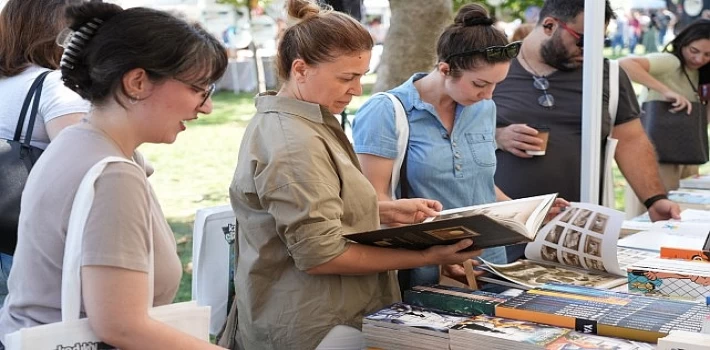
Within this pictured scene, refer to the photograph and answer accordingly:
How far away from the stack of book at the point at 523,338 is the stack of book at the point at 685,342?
0.37 feet

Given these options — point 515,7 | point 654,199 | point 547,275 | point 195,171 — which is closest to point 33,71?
point 547,275

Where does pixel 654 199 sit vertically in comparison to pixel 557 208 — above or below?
below

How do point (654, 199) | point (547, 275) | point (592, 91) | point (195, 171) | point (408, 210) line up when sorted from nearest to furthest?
point (408, 210) → point (547, 275) → point (592, 91) → point (654, 199) → point (195, 171)

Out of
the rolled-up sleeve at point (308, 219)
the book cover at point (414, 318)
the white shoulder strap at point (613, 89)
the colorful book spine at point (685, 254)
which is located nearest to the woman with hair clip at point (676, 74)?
the white shoulder strap at point (613, 89)

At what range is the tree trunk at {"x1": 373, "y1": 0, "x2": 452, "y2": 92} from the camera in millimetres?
3980

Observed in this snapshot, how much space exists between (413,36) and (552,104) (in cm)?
95

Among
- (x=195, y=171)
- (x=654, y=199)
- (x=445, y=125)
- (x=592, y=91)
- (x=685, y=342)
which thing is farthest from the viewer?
(x=195, y=171)

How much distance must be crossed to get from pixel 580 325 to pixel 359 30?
0.78m

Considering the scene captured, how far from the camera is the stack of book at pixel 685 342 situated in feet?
4.92

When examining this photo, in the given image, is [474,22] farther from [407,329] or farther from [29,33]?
[29,33]

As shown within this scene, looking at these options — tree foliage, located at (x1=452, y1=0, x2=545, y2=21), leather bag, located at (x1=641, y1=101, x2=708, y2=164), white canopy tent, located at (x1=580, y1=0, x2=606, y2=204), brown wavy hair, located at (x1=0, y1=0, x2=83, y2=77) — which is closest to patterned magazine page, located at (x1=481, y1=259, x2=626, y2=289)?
white canopy tent, located at (x1=580, y1=0, x2=606, y2=204)

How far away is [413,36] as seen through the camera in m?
4.01

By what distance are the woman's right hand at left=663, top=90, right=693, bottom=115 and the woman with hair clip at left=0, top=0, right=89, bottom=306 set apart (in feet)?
10.5

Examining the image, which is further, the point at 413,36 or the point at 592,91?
the point at 413,36
